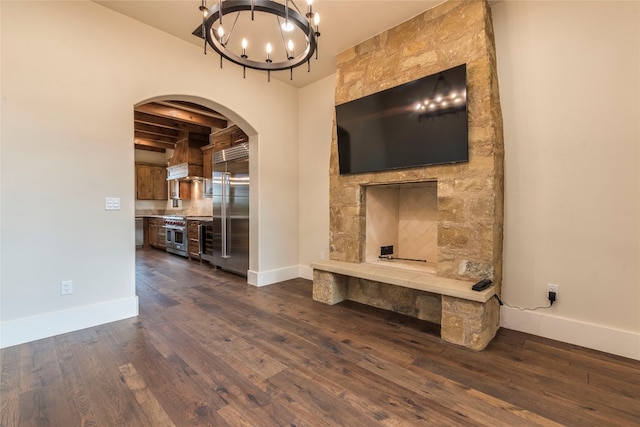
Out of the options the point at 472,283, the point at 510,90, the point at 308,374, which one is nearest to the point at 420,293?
the point at 472,283

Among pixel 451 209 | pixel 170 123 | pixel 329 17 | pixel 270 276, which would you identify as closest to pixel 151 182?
pixel 170 123

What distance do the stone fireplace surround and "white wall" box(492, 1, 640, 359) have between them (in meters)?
0.19

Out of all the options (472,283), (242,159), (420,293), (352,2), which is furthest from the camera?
(242,159)

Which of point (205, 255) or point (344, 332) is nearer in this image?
point (344, 332)

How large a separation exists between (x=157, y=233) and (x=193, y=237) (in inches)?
84.9

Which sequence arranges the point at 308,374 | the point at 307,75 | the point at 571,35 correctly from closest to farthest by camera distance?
the point at 308,374 < the point at 571,35 < the point at 307,75

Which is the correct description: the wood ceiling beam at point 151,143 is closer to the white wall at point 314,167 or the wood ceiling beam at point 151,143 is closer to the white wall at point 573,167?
the white wall at point 314,167

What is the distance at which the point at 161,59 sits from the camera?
302cm

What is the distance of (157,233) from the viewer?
7.32m

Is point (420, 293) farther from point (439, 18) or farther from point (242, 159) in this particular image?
point (242, 159)

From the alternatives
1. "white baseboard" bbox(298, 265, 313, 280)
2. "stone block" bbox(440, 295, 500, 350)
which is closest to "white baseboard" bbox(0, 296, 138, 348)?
"white baseboard" bbox(298, 265, 313, 280)

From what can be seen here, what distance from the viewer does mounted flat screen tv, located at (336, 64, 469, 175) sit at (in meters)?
2.52

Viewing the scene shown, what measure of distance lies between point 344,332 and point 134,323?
1.99 meters

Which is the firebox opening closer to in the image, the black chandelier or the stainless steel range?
the black chandelier
